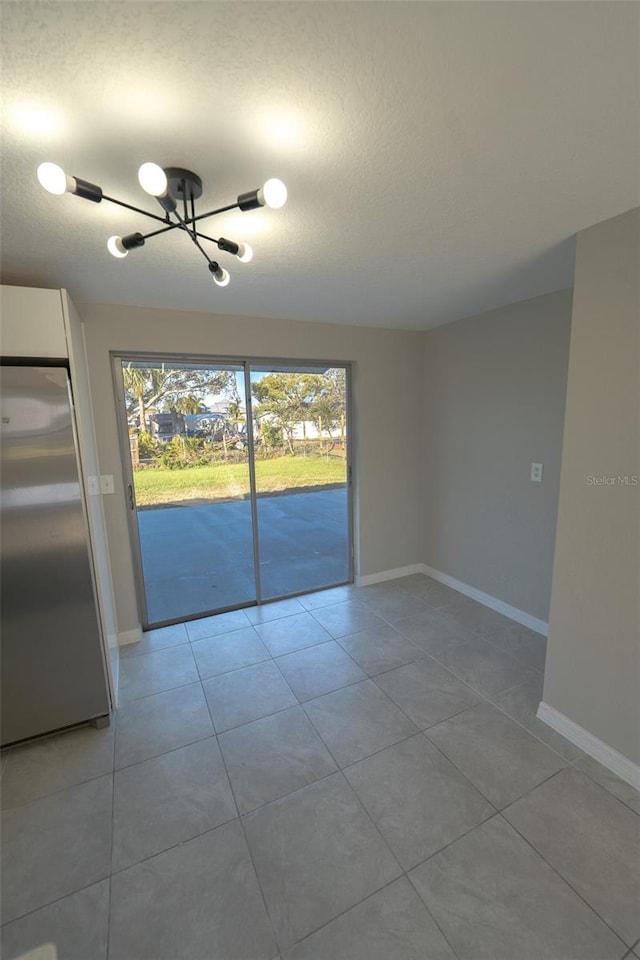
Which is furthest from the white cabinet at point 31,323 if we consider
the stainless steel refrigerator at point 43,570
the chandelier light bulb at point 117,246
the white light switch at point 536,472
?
the white light switch at point 536,472

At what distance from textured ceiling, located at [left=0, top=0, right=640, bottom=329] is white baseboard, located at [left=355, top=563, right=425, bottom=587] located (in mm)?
2708

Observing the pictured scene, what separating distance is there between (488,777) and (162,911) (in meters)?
1.34

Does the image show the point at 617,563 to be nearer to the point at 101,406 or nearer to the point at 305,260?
the point at 305,260

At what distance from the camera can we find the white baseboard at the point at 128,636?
267cm

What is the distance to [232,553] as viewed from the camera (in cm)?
412

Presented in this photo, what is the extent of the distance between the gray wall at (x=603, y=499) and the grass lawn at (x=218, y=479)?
2027 millimetres

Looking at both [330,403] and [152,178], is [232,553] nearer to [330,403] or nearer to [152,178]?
[330,403]

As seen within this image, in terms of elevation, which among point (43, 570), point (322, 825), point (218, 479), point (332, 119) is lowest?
point (322, 825)

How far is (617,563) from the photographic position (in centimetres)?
157

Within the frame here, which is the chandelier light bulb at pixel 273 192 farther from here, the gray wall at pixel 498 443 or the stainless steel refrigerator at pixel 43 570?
the gray wall at pixel 498 443

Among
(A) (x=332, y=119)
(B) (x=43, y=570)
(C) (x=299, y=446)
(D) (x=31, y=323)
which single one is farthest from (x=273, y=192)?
(C) (x=299, y=446)

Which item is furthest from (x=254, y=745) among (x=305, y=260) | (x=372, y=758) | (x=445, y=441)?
(x=445, y=441)

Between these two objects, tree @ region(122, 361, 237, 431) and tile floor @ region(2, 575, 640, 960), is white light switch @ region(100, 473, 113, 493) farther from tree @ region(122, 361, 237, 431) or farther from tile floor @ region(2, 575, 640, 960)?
tile floor @ region(2, 575, 640, 960)

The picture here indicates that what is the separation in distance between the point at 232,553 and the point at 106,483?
1.85 meters
